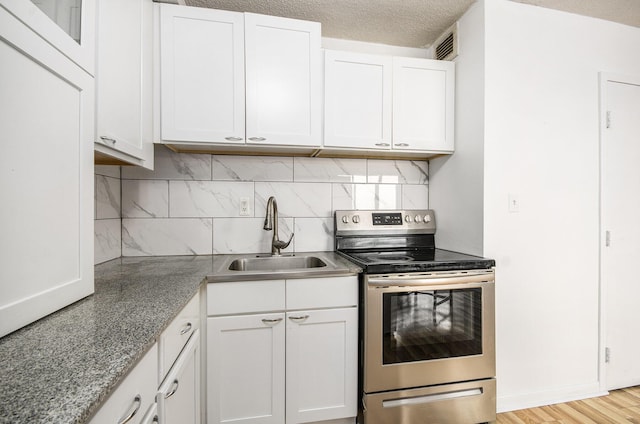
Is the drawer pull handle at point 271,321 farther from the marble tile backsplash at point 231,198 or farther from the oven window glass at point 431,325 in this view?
the marble tile backsplash at point 231,198

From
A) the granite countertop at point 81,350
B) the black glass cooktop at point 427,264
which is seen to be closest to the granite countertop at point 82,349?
the granite countertop at point 81,350

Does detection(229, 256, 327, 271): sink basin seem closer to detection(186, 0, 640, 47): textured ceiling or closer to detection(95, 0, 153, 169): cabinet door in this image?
detection(95, 0, 153, 169): cabinet door

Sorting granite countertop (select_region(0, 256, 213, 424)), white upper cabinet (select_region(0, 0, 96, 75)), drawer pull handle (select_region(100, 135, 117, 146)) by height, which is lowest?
granite countertop (select_region(0, 256, 213, 424))

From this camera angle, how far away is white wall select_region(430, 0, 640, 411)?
1718 mm

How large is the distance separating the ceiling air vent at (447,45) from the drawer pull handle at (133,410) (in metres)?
2.36

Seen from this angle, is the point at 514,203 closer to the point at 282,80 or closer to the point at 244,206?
the point at 282,80

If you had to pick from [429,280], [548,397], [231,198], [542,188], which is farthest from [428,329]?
[231,198]

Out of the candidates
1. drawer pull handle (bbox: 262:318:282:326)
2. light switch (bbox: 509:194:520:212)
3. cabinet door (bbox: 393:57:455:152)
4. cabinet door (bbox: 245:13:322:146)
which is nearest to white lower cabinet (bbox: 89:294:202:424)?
drawer pull handle (bbox: 262:318:282:326)

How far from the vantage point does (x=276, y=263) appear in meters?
1.89

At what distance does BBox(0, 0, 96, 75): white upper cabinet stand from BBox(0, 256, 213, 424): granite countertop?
0.77 meters

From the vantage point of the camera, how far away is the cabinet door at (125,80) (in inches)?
41.3

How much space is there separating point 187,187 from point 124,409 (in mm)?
1477

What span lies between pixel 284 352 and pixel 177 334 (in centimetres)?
59

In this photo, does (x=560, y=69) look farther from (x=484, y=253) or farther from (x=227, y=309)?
(x=227, y=309)
